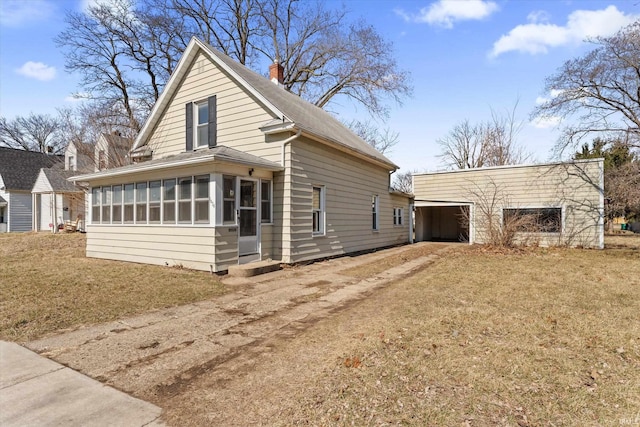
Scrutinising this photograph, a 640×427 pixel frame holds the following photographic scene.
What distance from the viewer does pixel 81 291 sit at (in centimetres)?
653

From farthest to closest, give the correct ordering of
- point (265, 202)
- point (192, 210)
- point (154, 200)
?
point (265, 202) → point (154, 200) → point (192, 210)

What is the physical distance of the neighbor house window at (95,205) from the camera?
11587 mm

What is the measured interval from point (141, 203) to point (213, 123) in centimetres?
358

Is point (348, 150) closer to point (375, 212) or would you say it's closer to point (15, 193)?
point (375, 212)

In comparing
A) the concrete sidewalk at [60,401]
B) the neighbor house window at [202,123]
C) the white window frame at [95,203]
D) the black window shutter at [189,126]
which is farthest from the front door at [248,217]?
the white window frame at [95,203]

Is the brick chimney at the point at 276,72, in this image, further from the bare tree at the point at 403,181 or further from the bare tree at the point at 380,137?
the bare tree at the point at 403,181

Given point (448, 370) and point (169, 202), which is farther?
point (169, 202)

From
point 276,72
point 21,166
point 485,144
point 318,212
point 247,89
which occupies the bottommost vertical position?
point 318,212

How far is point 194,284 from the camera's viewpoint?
7348mm

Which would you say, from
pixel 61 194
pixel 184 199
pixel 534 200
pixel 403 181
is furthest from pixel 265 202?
pixel 403 181

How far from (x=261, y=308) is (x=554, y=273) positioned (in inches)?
312

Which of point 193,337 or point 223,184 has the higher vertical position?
point 223,184

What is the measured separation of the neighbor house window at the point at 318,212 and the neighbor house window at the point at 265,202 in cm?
181

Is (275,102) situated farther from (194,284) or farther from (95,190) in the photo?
(95,190)
